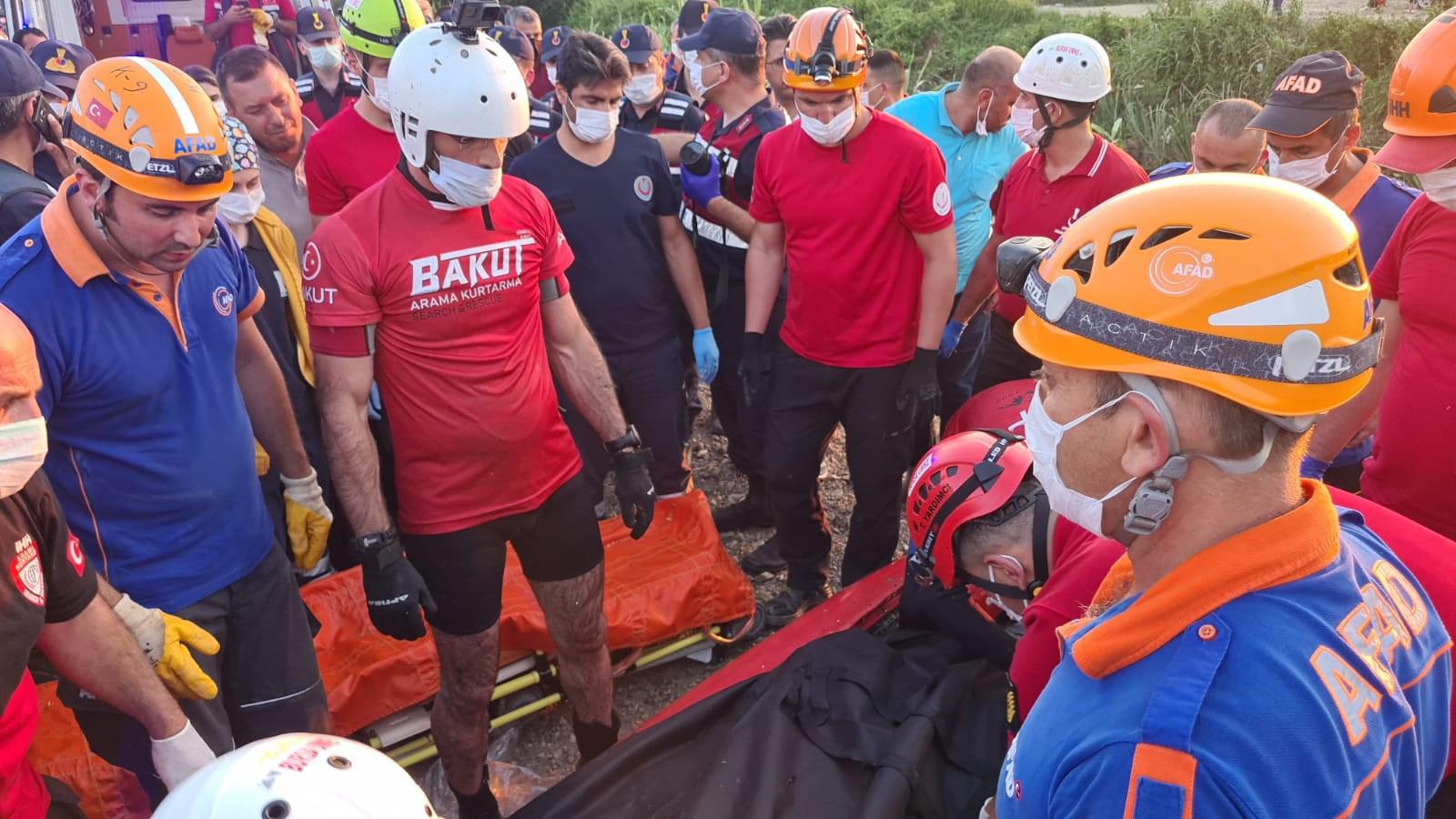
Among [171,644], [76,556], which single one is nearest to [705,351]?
[171,644]

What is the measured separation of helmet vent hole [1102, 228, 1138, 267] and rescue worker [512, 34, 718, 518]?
10.9 feet

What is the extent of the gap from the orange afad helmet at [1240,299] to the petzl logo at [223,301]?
2.31 m

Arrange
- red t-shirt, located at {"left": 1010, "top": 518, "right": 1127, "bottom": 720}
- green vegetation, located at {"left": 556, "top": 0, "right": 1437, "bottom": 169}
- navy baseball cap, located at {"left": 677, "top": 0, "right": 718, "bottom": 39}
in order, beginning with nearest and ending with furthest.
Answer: red t-shirt, located at {"left": 1010, "top": 518, "right": 1127, "bottom": 720}, navy baseball cap, located at {"left": 677, "top": 0, "right": 718, "bottom": 39}, green vegetation, located at {"left": 556, "top": 0, "right": 1437, "bottom": 169}

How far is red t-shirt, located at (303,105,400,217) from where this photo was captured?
443 centimetres

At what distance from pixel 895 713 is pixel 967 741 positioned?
0.19m

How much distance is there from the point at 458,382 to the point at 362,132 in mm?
2039

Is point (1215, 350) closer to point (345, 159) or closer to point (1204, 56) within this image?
point (345, 159)

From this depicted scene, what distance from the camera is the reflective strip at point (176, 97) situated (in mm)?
2525

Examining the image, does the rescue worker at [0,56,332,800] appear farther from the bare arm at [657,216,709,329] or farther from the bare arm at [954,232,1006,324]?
the bare arm at [954,232,1006,324]

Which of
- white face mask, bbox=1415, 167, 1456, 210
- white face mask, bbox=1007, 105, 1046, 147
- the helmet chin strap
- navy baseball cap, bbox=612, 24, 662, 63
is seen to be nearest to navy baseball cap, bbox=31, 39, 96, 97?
navy baseball cap, bbox=612, 24, 662, 63

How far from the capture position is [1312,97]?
371 centimetres

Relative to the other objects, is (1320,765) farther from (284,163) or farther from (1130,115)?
(1130,115)

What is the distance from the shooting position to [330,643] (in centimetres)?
354

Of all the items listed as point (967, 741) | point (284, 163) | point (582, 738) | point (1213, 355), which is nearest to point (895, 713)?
point (967, 741)
